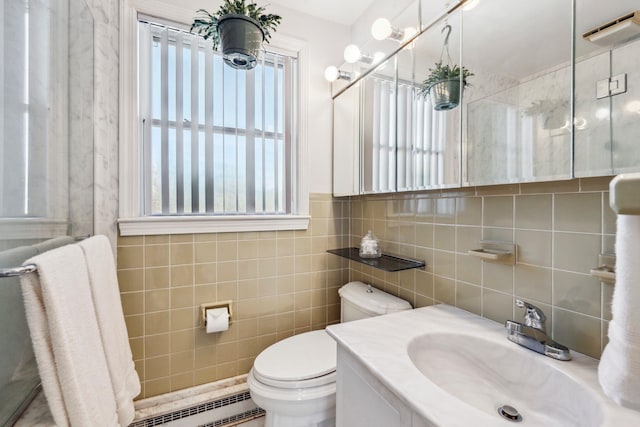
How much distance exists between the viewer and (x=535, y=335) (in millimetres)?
812

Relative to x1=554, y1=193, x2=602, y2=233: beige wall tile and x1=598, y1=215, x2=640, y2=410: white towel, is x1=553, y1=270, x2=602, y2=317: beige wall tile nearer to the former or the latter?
x1=554, y1=193, x2=602, y2=233: beige wall tile

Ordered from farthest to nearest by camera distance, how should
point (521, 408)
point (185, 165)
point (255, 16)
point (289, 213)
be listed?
1. point (289, 213)
2. point (185, 165)
3. point (255, 16)
4. point (521, 408)

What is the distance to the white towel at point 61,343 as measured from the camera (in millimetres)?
567

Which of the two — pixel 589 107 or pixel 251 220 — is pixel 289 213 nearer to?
pixel 251 220

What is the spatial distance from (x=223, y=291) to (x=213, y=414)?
616mm

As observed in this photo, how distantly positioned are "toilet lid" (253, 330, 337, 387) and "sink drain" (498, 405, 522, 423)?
62cm

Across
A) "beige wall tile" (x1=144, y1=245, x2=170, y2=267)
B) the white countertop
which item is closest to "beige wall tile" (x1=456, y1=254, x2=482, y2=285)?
the white countertop

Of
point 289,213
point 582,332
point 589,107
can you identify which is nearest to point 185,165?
point 289,213

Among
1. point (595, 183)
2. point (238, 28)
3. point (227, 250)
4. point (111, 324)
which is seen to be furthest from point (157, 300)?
point (595, 183)

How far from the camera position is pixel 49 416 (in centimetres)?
64

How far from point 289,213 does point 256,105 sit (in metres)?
0.67

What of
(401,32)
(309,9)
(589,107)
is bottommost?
(589,107)

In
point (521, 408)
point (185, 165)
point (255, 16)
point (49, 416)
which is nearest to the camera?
point (49, 416)

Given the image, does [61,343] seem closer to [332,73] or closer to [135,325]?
[135,325]
